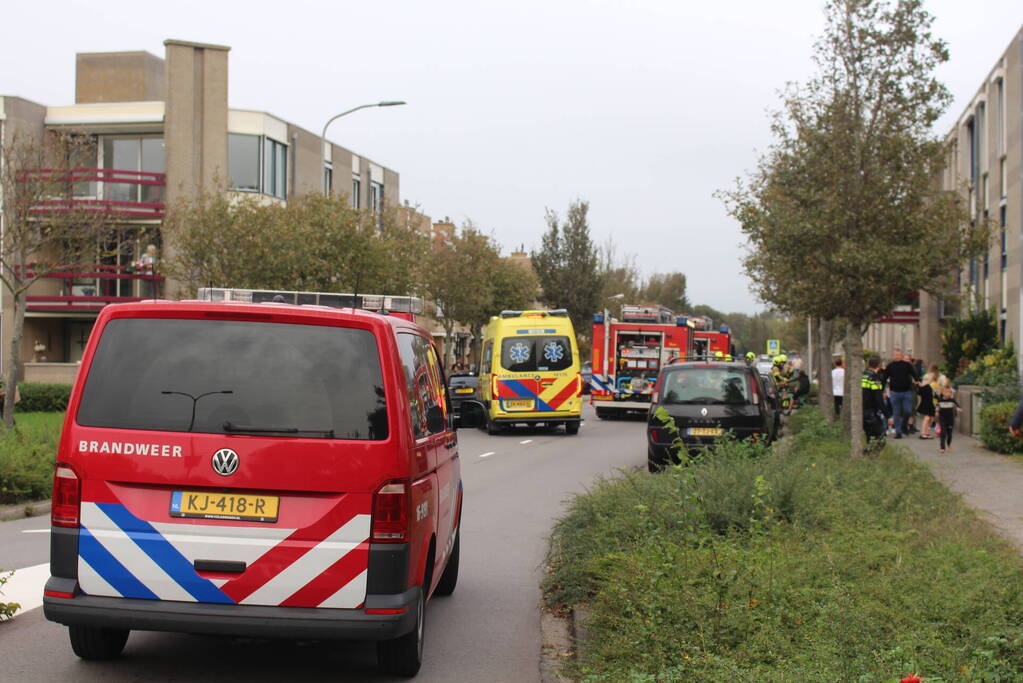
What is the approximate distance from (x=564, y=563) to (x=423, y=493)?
274 cm

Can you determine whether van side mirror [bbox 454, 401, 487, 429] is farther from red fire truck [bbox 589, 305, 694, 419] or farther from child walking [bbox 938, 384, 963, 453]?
red fire truck [bbox 589, 305, 694, 419]

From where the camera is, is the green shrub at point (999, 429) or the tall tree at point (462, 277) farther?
the tall tree at point (462, 277)

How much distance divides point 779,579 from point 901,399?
1800cm

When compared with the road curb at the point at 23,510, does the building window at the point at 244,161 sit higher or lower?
higher

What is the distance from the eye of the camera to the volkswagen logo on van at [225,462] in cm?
530

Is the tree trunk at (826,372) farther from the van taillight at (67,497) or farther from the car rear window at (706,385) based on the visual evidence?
the van taillight at (67,497)

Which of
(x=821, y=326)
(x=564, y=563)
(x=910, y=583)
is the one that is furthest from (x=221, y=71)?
(x=910, y=583)

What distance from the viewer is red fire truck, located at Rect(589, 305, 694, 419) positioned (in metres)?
32.3

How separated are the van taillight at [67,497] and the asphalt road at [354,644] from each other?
0.96 m

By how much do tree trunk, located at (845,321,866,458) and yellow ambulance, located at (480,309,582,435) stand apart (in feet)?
33.5

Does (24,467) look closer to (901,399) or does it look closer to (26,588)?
(26,588)

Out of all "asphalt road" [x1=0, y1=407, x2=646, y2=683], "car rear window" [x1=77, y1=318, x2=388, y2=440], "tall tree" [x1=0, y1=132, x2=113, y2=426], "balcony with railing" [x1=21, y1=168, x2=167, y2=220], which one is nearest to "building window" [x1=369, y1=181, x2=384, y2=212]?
"balcony with railing" [x1=21, y1=168, x2=167, y2=220]

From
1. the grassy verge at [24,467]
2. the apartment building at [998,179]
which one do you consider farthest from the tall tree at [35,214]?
the apartment building at [998,179]

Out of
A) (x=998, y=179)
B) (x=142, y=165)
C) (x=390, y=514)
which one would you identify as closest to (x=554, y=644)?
(x=390, y=514)
